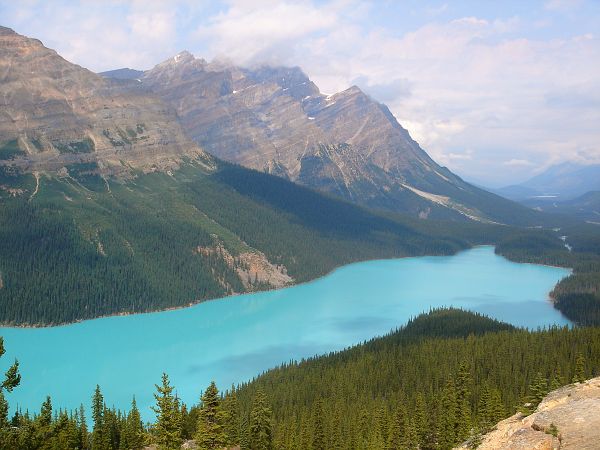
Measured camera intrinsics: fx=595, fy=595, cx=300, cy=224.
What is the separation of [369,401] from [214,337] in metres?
65.0

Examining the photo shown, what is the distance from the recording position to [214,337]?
134m

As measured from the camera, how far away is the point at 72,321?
143125 millimetres

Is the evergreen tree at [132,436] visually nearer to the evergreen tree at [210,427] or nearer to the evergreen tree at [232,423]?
the evergreen tree at [232,423]

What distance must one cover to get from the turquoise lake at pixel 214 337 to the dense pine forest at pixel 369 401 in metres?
10.6

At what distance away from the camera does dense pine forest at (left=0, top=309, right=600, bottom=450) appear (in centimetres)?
4453

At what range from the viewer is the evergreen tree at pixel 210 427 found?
35.4 m

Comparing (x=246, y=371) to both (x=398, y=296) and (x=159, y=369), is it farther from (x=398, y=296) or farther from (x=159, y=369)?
(x=398, y=296)

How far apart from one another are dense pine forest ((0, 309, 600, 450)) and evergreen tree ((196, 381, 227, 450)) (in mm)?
65

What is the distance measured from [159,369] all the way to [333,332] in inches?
1750

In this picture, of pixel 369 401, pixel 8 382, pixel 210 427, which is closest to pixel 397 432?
pixel 369 401

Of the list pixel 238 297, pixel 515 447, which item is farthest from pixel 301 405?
pixel 238 297

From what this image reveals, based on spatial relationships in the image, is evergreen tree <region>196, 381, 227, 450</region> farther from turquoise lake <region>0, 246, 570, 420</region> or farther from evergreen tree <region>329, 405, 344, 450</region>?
turquoise lake <region>0, 246, 570, 420</region>

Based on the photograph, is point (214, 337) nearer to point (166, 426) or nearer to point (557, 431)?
point (166, 426)

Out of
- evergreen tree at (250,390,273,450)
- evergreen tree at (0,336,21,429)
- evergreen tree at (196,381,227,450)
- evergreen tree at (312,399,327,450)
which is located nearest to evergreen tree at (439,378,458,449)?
evergreen tree at (312,399,327,450)
